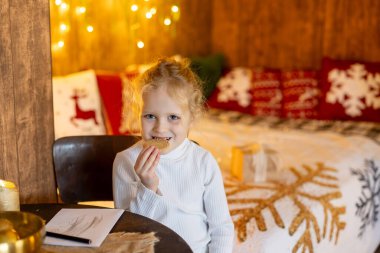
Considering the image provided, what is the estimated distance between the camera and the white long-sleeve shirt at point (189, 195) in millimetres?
1569

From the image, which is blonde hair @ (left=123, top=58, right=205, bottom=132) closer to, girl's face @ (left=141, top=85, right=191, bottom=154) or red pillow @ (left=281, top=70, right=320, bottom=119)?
girl's face @ (left=141, top=85, right=191, bottom=154)

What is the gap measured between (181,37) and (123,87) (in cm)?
102

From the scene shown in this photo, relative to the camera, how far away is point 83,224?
4.41 feet

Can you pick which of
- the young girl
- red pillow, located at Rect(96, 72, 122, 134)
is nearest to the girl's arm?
the young girl

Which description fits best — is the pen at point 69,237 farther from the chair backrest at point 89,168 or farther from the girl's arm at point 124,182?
the chair backrest at point 89,168

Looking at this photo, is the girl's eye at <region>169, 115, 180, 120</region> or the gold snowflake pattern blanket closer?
the girl's eye at <region>169, 115, 180, 120</region>

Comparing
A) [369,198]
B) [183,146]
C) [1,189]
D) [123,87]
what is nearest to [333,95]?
[369,198]

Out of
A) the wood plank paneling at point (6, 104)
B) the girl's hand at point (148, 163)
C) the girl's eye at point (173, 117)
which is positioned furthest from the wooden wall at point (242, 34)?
the girl's hand at point (148, 163)

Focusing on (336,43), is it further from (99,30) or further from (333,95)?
(99,30)

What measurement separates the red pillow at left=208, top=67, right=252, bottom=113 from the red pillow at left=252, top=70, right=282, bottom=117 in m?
0.05

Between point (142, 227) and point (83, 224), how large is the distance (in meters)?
0.14

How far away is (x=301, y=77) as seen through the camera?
373 cm

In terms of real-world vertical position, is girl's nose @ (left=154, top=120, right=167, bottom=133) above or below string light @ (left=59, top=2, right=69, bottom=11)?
below

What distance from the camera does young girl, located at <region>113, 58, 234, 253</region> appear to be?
156 cm
